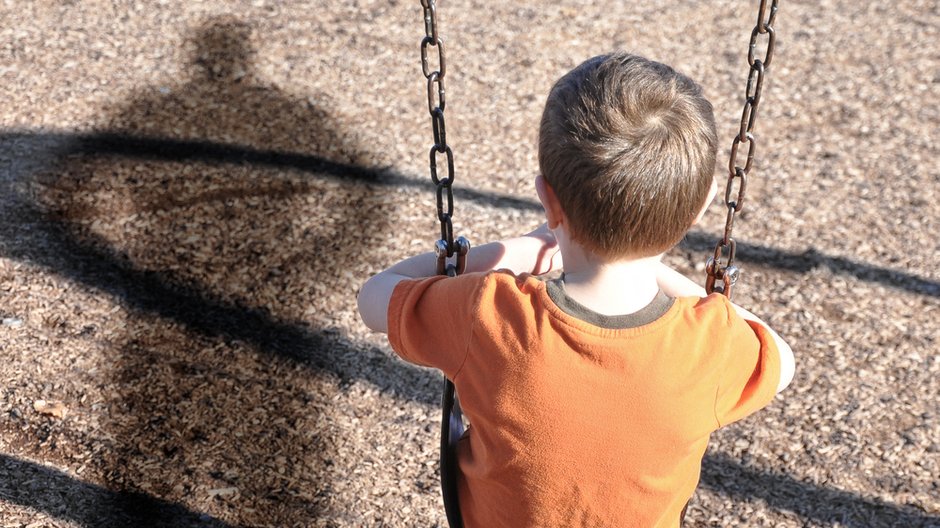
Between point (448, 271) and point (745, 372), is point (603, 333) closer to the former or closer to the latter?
point (745, 372)

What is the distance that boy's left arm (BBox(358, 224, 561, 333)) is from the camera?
6.10 ft

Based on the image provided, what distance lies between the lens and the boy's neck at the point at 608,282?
1656 mm

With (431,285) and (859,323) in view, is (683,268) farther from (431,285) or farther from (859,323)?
(431,285)

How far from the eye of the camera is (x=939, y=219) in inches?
171

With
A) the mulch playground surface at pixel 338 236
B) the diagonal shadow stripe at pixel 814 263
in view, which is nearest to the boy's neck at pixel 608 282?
the mulch playground surface at pixel 338 236

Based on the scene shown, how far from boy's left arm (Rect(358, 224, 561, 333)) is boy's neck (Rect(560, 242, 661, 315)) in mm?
304

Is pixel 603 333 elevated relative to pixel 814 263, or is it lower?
elevated

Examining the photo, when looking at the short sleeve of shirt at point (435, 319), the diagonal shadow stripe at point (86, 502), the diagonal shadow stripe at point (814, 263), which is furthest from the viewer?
the diagonal shadow stripe at point (814, 263)

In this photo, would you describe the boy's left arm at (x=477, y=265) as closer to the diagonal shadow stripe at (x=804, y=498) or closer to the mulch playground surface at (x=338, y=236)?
the mulch playground surface at (x=338, y=236)

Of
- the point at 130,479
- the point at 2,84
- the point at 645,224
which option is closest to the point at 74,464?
the point at 130,479

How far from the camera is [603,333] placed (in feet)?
5.31

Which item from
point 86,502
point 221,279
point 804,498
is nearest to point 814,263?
point 804,498

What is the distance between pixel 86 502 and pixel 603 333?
72.1 inches

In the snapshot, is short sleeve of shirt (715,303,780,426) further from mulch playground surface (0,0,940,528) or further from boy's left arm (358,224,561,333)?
mulch playground surface (0,0,940,528)
